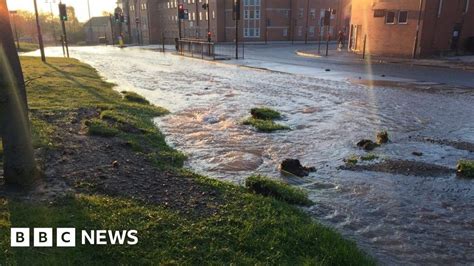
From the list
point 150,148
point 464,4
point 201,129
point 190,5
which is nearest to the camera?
point 150,148

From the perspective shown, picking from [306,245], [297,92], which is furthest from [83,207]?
[297,92]

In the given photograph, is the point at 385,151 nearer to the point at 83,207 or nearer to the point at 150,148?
the point at 150,148

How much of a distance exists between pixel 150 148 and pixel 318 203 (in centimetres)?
370

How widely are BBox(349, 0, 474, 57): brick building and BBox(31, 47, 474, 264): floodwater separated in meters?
15.6

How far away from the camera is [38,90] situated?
13445mm


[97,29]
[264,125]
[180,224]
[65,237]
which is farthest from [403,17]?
[97,29]

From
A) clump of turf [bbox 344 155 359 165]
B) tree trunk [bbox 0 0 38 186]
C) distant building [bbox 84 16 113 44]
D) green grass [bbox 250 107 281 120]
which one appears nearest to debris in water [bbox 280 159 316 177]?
clump of turf [bbox 344 155 359 165]

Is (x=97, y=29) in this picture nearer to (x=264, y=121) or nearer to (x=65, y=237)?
(x=264, y=121)

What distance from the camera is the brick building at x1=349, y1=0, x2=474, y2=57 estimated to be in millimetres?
30453

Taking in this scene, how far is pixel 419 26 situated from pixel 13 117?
31.4 m

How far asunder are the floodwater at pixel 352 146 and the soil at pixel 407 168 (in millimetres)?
216

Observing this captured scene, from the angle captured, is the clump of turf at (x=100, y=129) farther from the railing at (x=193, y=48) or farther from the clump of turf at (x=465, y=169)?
the railing at (x=193, y=48)

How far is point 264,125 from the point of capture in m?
10.6

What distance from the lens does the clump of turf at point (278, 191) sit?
5758mm
